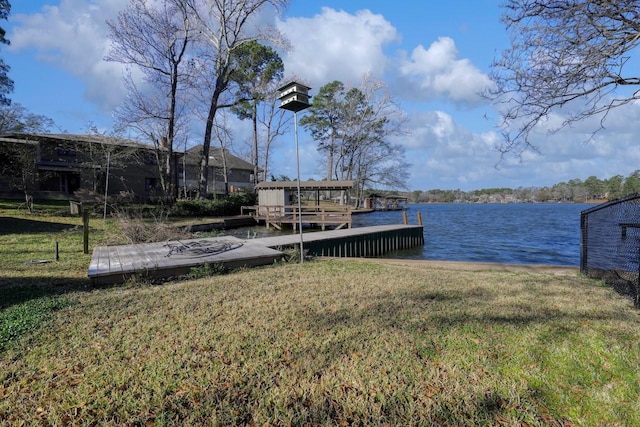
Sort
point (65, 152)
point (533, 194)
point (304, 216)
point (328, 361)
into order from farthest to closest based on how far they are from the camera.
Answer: point (533, 194)
point (65, 152)
point (304, 216)
point (328, 361)

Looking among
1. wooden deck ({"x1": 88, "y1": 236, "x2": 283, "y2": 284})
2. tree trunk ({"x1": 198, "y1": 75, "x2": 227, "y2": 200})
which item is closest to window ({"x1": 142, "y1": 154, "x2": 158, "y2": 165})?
tree trunk ({"x1": 198, "y1": 75, "x2": 227, "y2": 200})

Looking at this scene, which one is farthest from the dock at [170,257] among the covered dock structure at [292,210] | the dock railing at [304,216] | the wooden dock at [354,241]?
the covered dock structure at [292,210]

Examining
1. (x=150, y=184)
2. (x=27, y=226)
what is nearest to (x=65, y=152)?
(x=150, y=184)

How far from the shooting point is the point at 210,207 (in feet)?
71.4

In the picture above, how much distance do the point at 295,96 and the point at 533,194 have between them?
116526 millimetres

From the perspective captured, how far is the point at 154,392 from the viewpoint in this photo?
2166 millimetres

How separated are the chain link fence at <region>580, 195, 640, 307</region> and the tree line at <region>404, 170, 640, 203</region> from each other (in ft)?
260

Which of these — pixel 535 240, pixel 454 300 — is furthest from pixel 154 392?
pixel 535 240

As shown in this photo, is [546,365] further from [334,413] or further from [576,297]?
[576,297]

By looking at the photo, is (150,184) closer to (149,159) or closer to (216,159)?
(149,159)

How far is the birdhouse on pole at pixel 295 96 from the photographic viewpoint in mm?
6336

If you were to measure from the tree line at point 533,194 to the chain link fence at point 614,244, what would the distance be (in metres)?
79.3

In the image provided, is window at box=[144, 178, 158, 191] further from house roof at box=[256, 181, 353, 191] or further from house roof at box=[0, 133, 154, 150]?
house roof at box=[256, 181, 353, 191]

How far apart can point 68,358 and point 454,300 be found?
12.9ft
